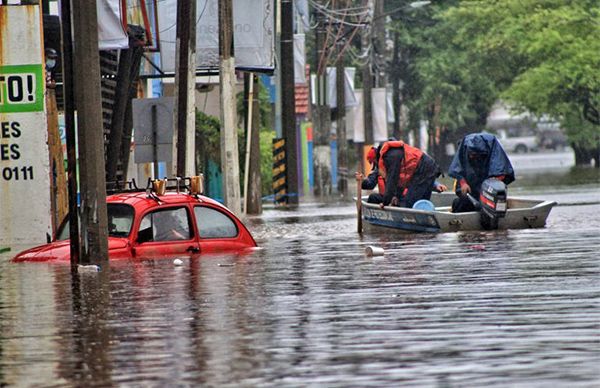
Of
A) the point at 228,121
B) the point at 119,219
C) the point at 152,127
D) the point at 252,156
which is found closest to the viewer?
the point at 119,219

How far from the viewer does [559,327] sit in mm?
11180

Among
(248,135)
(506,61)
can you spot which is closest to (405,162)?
(248,135)

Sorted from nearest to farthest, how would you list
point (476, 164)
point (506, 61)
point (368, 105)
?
point (476, 164) < point (368, 105) < point (506, 61)

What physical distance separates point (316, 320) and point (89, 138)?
758cm

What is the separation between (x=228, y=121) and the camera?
114 ft

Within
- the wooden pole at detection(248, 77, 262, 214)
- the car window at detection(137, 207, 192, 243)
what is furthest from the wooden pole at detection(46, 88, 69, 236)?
the wooden pole at detection(248, 77, 262, 214)

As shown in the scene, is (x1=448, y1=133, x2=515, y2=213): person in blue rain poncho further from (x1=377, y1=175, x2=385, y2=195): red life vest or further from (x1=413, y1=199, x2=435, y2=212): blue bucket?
(x1=377, y1=175, x2=385, y2=195): red life vest

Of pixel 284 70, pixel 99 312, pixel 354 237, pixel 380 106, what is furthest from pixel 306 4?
pixel 99 312

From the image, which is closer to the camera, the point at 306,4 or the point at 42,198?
the point at 42,198

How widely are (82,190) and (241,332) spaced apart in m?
7.93

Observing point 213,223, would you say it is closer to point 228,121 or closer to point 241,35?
point 228,121

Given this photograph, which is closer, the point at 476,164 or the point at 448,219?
the point at 448,219

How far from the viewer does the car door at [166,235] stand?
776 inches

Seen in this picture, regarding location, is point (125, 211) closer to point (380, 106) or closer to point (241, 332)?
point (241, 332)
